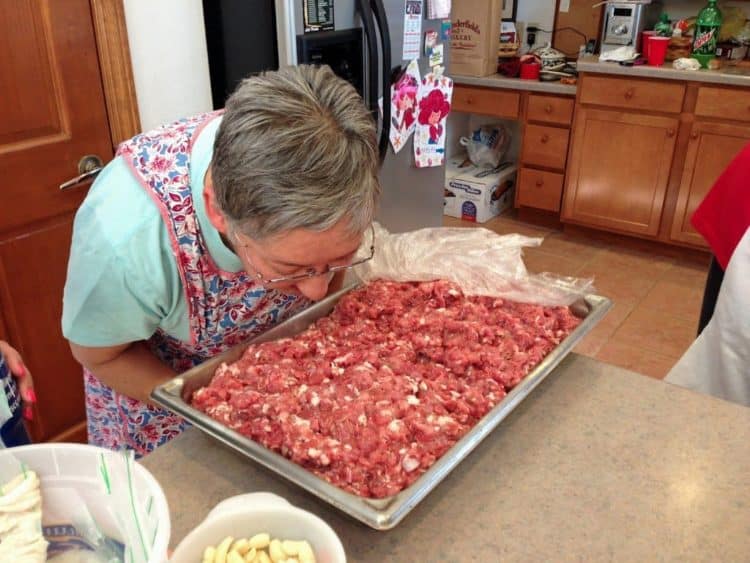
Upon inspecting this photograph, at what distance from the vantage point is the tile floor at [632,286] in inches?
108

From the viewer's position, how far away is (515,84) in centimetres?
364

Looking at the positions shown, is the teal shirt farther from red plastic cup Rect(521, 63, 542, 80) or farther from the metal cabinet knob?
red plastic cup Rect(521, 63, 542, 80)

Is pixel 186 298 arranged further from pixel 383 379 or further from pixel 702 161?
pixel 702 161

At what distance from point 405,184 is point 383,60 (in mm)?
608

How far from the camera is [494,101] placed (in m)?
3.77

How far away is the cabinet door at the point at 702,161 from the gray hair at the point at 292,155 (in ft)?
9.01

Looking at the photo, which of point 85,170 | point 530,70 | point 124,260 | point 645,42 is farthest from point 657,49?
point 124,260

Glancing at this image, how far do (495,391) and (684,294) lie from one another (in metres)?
2.54

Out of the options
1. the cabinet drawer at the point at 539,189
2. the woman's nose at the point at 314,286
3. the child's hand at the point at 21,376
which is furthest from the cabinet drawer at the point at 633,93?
the child's hand at the point at 21,376

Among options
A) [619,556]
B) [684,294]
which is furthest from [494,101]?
[619,556]

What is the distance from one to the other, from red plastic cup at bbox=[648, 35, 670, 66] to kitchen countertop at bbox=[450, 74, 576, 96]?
0.39m

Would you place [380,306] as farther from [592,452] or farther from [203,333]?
[592,452]

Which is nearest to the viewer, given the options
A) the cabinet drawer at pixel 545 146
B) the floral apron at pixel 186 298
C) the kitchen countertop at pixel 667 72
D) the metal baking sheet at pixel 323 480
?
the metal baking sheet at pixel 323 480

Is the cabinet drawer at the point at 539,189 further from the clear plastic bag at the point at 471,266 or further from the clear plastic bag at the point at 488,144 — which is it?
the clear plastic bag at the point at 471,266
